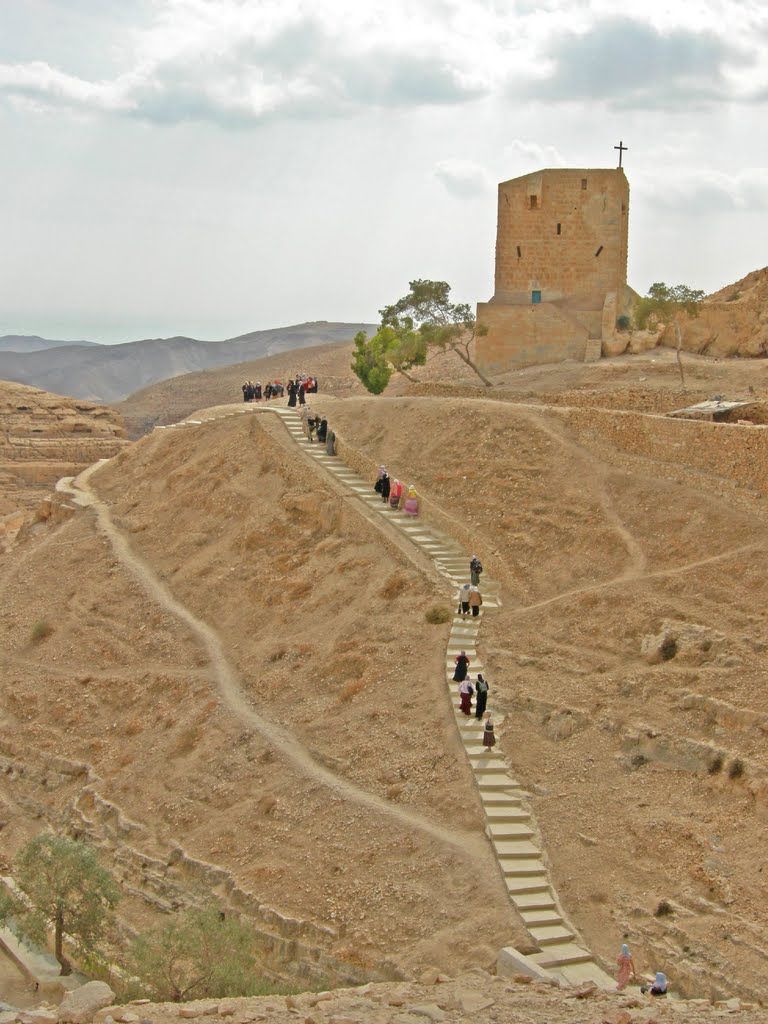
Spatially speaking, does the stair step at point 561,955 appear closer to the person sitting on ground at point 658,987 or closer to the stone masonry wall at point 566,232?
the person sitting on ground at point 658,987

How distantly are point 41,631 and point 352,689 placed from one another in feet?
27.1

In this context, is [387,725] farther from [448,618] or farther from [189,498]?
[189,498]

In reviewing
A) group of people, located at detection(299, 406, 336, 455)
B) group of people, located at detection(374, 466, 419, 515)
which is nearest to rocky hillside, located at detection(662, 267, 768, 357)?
group of people, located at detection(299, 406, 336, 455)

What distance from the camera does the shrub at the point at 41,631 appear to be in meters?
25.5

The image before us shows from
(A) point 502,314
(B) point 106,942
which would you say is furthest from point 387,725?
(A) point 502,314

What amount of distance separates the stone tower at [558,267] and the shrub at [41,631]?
15883mm

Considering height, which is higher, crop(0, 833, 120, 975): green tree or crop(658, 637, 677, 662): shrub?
crop(658, 637, 677, 662): shrub

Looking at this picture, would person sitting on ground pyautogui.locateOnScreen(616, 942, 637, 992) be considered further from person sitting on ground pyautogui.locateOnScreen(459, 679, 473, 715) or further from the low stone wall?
the low stone wall

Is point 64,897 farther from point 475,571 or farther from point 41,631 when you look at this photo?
point 41,631

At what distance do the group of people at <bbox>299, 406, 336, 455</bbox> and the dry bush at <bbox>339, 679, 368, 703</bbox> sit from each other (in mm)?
9087

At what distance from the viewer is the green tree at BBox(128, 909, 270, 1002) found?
556 inches

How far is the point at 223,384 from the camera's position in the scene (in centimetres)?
8112

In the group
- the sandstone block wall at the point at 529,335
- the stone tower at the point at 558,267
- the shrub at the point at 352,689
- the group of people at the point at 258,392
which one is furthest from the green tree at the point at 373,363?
the shrub at the point at 352,689

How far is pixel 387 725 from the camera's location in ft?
61.6
